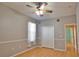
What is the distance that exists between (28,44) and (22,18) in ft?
1.60

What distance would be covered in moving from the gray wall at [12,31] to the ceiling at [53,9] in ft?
0.29

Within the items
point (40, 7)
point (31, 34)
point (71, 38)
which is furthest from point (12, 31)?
point (71, 38)

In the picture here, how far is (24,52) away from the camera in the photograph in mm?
1783

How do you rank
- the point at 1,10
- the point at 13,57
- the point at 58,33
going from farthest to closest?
the point at 58,33 < the point at 1,10 < the point at 13,57

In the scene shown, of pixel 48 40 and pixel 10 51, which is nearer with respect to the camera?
pixel 10 51

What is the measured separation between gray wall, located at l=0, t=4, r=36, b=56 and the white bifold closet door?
311 millimetres

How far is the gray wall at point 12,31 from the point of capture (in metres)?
1.79

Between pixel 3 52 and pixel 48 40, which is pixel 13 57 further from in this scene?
pixel 48 40

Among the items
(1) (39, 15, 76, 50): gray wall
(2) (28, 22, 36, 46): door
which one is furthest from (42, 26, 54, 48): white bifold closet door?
(2) (28, 22, 36, 46): door

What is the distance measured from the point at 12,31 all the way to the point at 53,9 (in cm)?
82

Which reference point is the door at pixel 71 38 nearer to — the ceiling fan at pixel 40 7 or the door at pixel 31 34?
the ceiling fan at pixel 40 7

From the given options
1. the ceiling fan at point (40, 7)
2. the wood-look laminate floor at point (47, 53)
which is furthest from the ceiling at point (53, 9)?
the wood-look laminate floor at point (47, 53)

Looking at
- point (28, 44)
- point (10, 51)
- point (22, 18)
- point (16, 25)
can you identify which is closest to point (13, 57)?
point (10, 51)

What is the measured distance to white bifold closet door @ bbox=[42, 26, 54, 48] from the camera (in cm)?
196
